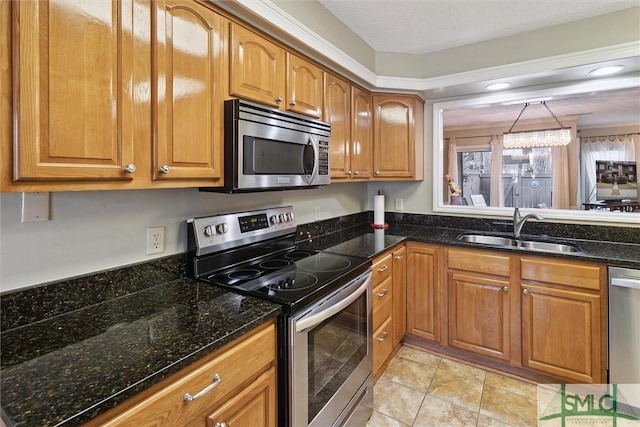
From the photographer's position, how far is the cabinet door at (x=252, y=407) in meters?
1.00

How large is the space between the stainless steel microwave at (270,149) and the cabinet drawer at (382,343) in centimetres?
107

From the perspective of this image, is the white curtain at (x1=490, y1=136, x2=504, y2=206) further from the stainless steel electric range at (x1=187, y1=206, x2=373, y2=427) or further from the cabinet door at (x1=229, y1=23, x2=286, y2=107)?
the cabinet door at (x1=229, y1=23, x2=286, y2=107)

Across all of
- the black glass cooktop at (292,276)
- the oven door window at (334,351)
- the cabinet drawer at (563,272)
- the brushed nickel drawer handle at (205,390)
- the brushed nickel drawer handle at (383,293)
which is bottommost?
the oven door window at (334,351)

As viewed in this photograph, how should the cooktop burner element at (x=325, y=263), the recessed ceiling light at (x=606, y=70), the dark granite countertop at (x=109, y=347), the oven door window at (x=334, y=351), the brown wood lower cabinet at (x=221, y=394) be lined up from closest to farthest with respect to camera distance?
the dark granite countertop at (x=109, y=347)
the brown wood lower cabinet at (x=221, y=394)
the oven door window at (x=334, y=351)
the cooktop burner element at (x=325, y=263)
the recessed ceiling light at (x=606, y=70)

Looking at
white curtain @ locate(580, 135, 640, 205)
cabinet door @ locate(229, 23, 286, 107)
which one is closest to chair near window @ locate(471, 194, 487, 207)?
white curtain @ locate(580, 135, 640, 205)

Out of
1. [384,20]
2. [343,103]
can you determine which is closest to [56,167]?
[343,103]

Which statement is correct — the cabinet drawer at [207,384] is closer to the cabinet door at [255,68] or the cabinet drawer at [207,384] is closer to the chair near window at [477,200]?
the cabinet door at [255,68]

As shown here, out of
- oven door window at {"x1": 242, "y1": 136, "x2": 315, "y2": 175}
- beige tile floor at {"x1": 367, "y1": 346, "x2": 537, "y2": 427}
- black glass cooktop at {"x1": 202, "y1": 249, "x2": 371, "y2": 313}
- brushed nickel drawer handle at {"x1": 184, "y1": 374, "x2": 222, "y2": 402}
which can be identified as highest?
oven door window at {"x1": 242, "y1": 136, "x2": 315, "y2": 175}

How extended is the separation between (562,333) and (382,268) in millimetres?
1196

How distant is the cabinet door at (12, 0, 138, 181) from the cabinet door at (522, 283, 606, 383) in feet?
7.97

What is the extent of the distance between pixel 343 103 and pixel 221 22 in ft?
3.69

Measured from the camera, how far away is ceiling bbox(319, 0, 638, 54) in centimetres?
198

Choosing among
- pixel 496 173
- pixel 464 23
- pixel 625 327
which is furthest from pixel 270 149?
pixel 496 173

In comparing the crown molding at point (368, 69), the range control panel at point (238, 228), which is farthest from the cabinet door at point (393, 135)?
the range control panel at point (238, 228)
